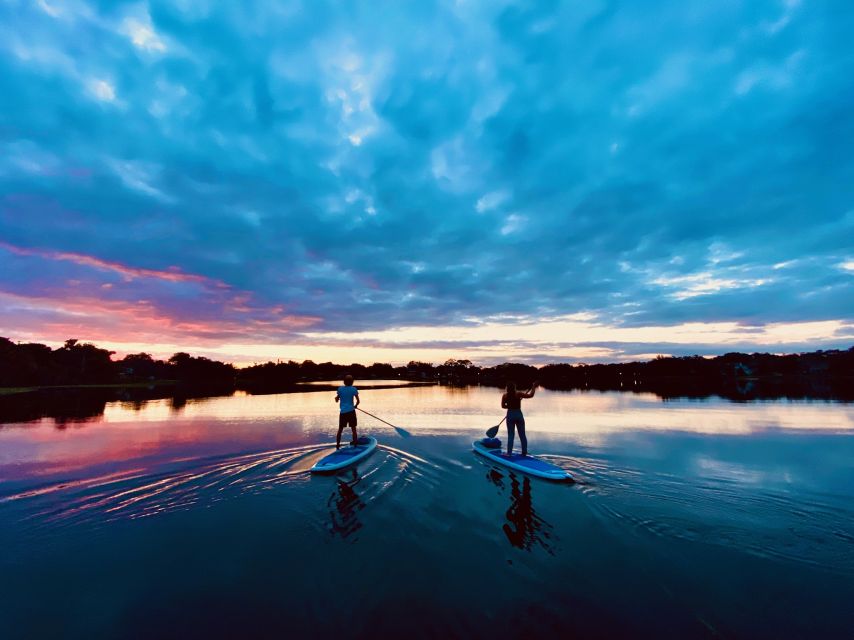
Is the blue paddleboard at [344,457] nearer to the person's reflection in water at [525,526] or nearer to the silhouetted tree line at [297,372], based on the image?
the person's reflection in water at [525,526]

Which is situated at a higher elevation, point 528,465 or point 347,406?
point 347,406

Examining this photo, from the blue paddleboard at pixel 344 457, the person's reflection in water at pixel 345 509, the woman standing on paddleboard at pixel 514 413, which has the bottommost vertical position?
the person's reflection in water at pixel 345 509

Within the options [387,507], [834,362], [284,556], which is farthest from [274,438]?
[834,362]

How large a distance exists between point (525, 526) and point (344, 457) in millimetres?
7527

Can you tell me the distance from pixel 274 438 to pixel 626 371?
177588mm

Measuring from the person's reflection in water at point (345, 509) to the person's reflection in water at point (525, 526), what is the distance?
11.2ft

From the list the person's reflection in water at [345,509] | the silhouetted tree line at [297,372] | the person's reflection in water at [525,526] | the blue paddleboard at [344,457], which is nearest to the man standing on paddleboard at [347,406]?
the blue paddleboard at [344,457]

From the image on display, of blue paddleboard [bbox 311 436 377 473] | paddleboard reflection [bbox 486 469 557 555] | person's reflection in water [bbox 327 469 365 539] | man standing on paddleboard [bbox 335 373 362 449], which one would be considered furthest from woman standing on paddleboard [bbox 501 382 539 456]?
man standing on paddleboard [bbox 335 373 362 449]

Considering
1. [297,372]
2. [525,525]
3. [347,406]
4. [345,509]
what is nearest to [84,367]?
[297,372]

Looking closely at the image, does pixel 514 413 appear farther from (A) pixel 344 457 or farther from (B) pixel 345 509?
(B) pixel 345 509

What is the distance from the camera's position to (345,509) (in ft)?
31.2

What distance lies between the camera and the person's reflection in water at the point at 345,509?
8304 mm

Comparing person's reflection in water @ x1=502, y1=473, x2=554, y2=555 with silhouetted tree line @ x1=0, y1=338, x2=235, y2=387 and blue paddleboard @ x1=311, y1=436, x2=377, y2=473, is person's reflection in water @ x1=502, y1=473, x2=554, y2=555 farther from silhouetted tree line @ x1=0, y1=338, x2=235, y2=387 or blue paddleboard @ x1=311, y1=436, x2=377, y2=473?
silhouetted tree line @ x1=0, y1=338, x2=235, y2=387

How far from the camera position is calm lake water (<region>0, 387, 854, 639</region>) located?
5.31 m
